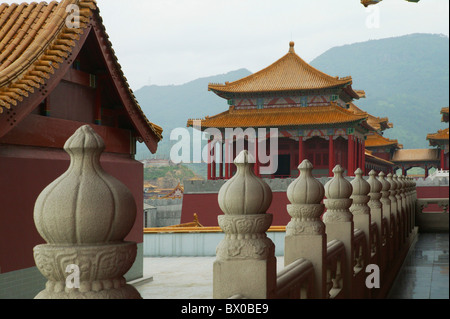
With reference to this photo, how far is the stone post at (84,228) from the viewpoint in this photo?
1.90m

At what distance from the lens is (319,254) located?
5008 mm

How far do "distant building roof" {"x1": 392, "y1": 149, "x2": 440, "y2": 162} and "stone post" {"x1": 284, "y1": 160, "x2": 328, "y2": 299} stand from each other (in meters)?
56.8

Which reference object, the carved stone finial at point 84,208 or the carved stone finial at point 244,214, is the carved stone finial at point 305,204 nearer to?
the carved stone finial at point 244,214

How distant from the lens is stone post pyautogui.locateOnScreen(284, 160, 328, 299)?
4.98 metres

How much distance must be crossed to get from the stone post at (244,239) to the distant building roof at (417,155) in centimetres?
5847

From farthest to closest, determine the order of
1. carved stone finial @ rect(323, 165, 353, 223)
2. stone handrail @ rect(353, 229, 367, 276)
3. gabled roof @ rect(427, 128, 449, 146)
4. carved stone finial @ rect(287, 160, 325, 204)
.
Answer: gabled roof @ rect(427, 128, 449, 146) → stone handrail @ rect(353, 229, 367, 276) → carved stone finial @ rect(323, 165, 353, 223) → carved stone finial @ rect(287, 160, 325, 204)

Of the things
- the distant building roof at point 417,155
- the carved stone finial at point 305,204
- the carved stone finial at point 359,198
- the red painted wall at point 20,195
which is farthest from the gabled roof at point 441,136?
the carved stone finial at point 305,204

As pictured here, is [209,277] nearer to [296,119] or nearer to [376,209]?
[376,209]

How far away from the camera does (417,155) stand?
59.7 m

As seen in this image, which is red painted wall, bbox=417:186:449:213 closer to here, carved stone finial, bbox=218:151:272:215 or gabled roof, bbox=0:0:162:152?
gabled roof, bbox=0:0:162:152

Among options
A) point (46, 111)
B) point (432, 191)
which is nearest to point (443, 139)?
point (432, 191)

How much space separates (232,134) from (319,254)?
33.6 meters

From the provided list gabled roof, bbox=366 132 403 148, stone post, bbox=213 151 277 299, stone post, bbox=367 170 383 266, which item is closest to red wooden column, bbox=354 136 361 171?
gabled roof, bbox=366 132 403 148
